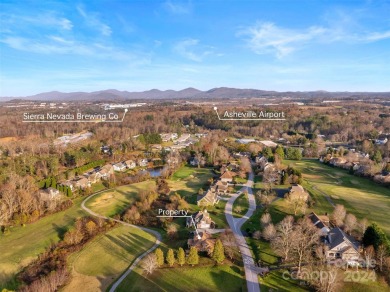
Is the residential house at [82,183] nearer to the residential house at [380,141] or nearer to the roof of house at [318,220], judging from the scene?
the roof of house at [318,220]

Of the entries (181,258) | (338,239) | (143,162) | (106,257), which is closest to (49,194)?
(106,257)

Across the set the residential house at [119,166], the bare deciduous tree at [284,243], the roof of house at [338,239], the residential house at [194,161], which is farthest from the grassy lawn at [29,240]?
the roof of house at [338,239]

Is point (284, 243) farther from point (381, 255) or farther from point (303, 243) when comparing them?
point (381, 255)

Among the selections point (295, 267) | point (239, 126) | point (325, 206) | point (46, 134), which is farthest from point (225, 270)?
point (239, 126)

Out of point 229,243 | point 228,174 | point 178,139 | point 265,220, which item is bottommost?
point 229,243

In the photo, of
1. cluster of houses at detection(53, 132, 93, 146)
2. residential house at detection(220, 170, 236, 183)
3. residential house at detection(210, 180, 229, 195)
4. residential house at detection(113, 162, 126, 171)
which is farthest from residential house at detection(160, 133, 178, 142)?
residential house at detection(210, 180, 229, 195)
